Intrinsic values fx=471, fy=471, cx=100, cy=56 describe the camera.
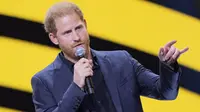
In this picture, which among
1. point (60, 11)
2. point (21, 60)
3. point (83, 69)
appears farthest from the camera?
point (21, 60)

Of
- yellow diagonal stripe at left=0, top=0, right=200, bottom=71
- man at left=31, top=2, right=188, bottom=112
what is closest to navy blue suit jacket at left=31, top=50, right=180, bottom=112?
man at left=31, top=2, right=188, bottom=112

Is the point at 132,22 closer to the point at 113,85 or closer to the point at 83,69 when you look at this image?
the point at 113,85

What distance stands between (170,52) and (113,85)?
0.20 meters

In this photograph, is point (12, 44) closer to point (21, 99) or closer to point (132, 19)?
point (21, 99)

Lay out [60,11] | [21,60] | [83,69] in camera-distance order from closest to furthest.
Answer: [83,69]
[60,11]
[21,60]

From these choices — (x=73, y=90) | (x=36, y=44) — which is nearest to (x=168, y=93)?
(x=73, y=90)

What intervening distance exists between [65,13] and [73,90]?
206 mm

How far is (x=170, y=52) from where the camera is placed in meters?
1.20

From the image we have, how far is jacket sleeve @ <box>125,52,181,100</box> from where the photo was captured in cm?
126

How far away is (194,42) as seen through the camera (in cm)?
219

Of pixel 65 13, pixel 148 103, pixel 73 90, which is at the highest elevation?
pixel 65 13

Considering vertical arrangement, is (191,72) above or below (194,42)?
below

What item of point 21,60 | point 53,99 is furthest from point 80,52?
point 21,60

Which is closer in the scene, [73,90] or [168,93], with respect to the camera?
[73,90]
